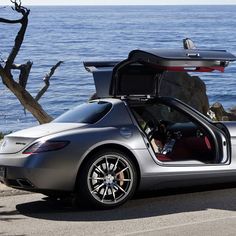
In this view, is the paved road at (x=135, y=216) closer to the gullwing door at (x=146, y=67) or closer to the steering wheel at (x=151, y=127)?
the steering wheel at (x=151, y=127)

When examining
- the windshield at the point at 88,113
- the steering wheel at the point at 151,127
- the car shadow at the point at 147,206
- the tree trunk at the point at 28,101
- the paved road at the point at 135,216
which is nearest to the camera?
the paved road at the point at 135,216

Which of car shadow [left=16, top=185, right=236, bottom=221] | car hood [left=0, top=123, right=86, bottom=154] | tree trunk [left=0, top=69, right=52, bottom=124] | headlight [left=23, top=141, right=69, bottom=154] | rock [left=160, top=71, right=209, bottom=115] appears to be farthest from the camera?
rock [left=160, top=71, right=209, bottom=115]

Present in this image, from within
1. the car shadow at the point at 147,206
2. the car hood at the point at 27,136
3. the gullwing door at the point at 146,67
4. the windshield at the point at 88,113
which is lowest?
the car shadow at the point at 147,206

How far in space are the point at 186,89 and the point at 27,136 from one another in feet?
47.9

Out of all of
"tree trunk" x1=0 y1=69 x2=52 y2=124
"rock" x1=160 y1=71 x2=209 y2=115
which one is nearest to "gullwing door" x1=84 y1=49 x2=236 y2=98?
"tree trunk" x1=0 y1=69 x2=52 y2=124

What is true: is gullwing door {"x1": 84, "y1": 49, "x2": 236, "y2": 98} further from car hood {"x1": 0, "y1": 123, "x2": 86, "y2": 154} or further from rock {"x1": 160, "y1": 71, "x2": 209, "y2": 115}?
rock {"x1": 160, "y1": 71, "x2": 209, "y2": 115}

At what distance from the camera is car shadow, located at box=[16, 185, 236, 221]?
26.7 ft

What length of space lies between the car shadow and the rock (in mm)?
12466

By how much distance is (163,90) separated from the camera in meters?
21.7

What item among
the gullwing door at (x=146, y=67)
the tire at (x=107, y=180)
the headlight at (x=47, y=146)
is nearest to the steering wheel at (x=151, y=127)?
the gullwing door at (x=146, y=67)

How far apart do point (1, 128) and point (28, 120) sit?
2.80m

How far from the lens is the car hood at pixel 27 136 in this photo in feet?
27.8

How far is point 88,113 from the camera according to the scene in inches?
356

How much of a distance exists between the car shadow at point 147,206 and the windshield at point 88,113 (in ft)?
3.26
